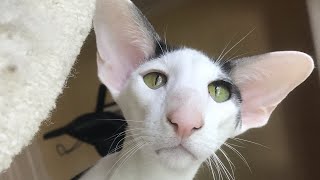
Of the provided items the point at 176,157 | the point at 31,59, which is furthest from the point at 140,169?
the point at 31,59

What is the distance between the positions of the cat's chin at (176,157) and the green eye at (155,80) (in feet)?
0.32

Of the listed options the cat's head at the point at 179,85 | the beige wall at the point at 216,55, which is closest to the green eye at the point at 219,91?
the cat's head at the point at 179,85

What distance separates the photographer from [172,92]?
2.52 feet

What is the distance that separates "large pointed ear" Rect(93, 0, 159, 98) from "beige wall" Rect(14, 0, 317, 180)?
1.13 feet

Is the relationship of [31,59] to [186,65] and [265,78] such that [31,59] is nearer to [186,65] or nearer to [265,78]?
[186,65]

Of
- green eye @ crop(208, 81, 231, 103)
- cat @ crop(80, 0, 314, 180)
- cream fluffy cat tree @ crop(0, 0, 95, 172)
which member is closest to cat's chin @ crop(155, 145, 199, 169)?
cat @ crop(80, 0, 314, 180)

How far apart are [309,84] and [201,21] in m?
0.36

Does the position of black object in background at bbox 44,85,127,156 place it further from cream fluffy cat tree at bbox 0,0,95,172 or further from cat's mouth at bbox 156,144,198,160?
cream fluffy cat tree at bbox 0,0,95,172

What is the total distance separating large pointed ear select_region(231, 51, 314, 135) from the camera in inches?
34.0

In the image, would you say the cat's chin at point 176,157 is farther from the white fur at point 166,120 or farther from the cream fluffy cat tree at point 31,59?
the cream fluffy cat tree at point 31,59

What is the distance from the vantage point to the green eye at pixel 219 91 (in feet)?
2.71

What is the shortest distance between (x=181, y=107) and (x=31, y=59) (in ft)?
0.80

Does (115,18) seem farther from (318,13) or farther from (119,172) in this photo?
(318,13)

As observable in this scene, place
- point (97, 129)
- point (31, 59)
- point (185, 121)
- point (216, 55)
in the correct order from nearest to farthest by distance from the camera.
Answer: point (31, 59)
point (185, 121)
point (97, 129)
point (216, 55)
